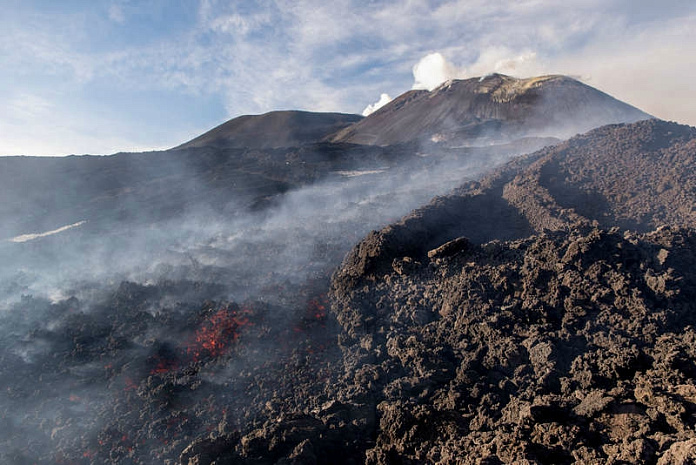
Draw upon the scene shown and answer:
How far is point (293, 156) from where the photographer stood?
33969 mm

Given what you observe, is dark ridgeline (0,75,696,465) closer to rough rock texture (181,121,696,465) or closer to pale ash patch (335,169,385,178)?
rough rock texture (181,121,696,465)

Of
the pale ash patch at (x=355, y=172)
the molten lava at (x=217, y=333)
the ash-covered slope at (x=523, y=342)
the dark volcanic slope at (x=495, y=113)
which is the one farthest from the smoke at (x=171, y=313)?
the dark volcanic slope at (x=495, y=113)

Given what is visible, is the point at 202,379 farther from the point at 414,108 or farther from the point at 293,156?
the point at 414,108

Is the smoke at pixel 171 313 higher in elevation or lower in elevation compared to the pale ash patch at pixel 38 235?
lower

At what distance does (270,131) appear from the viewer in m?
65.7

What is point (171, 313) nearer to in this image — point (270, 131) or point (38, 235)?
point (38, 235)

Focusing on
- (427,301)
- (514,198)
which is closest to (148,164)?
(514,198)

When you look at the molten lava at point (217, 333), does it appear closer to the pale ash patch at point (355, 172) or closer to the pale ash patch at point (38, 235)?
the pale ash patch at point (38, 235)

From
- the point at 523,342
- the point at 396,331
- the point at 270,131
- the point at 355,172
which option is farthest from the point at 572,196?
the point at 270,131

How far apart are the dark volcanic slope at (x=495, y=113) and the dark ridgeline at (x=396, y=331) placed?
26378 mm

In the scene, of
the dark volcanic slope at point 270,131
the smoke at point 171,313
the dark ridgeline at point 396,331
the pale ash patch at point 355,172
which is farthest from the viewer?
the dark volcanic slope at point 270,131

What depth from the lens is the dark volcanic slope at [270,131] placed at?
61.0 m

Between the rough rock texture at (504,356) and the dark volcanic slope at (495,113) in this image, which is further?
the dark volcanic slope at (495,113)

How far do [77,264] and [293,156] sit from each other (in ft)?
64.9
